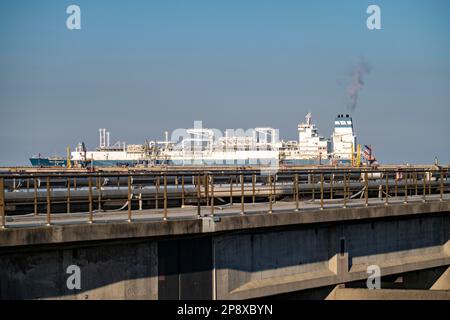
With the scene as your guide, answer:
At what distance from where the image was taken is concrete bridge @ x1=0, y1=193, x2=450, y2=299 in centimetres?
1250

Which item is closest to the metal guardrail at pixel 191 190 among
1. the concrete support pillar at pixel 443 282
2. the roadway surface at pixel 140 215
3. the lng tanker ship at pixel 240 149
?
the roadway surface at pixel 140 215

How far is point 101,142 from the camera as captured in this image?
174375 millimetres

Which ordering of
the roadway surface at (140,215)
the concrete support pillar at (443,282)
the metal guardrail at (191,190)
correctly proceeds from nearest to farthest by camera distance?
1. the roadway surface at (140,215)
2. the metal guardrail at (191,190)
3. the concrete support pillar at (443,282)

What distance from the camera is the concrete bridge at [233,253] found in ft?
41.0

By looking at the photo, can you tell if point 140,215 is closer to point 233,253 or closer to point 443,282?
point 233,253

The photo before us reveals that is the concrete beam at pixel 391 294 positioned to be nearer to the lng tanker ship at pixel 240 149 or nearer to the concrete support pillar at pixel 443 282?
the concrete support pillar at pixel 443 282

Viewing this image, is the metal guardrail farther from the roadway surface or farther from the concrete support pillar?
the concrete support pillar

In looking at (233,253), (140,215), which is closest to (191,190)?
(140,215)

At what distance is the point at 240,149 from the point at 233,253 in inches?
5607

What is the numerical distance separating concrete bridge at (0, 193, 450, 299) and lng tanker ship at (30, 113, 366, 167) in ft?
409

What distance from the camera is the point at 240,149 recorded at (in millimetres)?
157500

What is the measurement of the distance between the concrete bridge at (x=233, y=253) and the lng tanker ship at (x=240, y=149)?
125 m

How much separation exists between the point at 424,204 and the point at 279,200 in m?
4.44

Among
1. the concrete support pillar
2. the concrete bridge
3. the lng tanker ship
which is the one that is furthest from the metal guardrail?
the lng tanker ship
